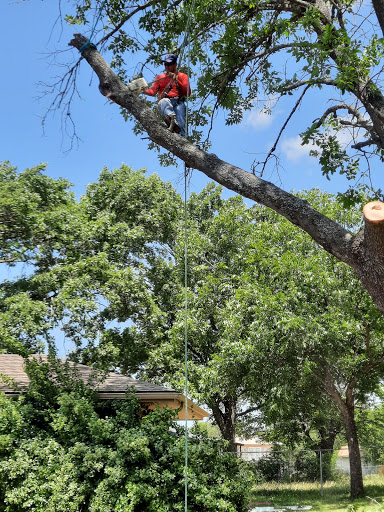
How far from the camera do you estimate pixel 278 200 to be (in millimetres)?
4234

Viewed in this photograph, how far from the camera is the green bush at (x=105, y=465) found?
7.29m

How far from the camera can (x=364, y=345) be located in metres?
15.7

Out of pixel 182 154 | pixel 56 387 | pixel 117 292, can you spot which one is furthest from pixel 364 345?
pixel 182 154

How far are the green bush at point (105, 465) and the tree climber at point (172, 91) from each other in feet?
15.2

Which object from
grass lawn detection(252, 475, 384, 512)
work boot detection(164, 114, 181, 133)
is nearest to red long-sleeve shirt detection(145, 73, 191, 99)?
work boot detection(164, 114, 181, 133)

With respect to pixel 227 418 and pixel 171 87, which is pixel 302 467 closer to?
pixel 227 418

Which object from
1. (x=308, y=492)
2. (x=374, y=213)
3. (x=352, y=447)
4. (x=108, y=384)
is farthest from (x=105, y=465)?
(x=308, y=492)

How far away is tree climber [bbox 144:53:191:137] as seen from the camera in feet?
19.4

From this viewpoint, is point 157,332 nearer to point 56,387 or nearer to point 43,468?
point 56,387

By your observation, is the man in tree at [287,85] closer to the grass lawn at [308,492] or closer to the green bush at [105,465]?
the green bush at [105,465]

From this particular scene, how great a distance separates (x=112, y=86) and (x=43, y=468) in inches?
222

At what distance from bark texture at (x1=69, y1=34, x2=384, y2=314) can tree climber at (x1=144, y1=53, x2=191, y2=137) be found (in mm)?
697

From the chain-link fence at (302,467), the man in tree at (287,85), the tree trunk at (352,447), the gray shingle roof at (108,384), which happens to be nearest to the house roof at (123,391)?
the gray shingle roof at (108,384)

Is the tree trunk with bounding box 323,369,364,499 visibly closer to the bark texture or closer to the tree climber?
the tree climber
